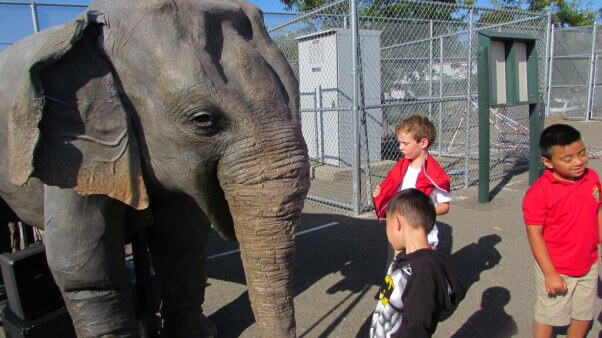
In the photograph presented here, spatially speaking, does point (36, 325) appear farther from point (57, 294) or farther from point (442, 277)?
point (442, 277)

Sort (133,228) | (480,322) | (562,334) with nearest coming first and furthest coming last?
(133,228), (562,334), (480,322)

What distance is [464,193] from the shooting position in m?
7.55

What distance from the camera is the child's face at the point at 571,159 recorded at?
2.56 metres

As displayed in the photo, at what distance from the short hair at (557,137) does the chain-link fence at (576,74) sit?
14967mm

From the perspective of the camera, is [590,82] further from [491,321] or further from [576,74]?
[491,321]

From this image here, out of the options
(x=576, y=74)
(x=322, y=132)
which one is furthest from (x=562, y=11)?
(x=322, y=132)

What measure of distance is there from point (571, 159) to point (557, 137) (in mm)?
148

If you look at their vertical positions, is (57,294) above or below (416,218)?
below

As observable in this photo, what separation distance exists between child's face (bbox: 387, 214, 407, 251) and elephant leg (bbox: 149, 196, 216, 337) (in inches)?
57.9

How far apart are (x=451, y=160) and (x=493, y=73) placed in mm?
4149

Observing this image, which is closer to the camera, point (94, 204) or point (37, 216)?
point (94, 204)

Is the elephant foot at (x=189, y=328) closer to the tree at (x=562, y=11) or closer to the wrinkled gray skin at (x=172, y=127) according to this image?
the wrinkled gray skin at (x=172, y=127)

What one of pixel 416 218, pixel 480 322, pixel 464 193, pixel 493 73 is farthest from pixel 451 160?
pixel 416 218

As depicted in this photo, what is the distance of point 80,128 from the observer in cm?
198
